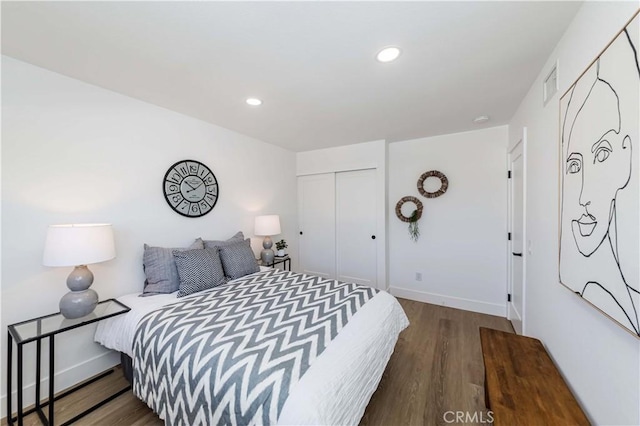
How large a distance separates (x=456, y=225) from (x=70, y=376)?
13.8 feet

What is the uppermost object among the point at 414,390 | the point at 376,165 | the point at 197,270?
the point at 376,165

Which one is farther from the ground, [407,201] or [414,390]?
[407,201]

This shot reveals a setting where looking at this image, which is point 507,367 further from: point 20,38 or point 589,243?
point 20,38

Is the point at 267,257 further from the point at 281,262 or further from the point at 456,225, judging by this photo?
the point at 456,225

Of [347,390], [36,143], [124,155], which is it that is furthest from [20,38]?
[347,390]

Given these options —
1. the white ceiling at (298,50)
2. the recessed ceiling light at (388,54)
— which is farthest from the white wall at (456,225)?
the recessed ceiling light at (388,54)

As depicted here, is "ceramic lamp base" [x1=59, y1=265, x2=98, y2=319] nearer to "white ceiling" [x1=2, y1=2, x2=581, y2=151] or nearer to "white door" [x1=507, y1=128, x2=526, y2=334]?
"white ceiling" [x1=2, y1=2, x2=581, y2=151]

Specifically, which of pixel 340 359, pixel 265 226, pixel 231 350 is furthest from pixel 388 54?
pixel 265 226

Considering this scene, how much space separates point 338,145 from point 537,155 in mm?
2503

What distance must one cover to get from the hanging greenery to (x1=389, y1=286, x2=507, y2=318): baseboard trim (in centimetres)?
81

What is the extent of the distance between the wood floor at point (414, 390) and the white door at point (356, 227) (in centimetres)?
130

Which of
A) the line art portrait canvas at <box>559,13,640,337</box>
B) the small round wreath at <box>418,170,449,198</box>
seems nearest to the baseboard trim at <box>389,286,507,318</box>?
the small round wreath at <box>418,170,449,198</box>

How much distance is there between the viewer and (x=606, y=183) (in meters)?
0.91

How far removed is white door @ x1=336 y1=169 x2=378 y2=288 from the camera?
3678 mm
